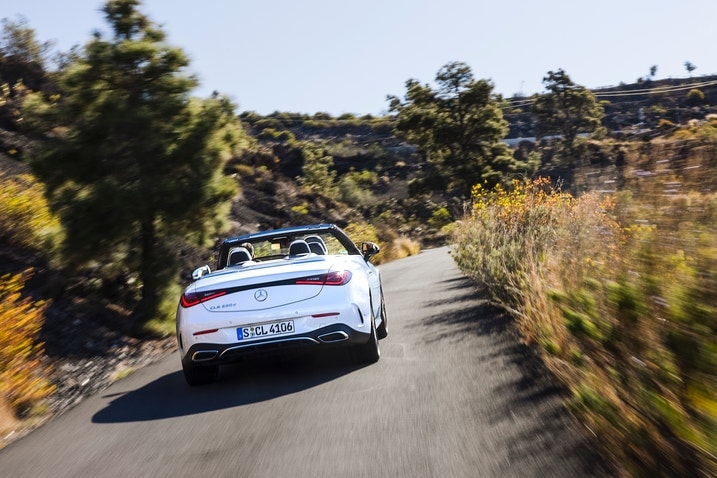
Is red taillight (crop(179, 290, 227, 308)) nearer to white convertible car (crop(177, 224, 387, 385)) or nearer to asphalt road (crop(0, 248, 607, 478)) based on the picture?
white convertible car (crop(177, 224, 387, 385))

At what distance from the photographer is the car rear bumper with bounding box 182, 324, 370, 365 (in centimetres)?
694

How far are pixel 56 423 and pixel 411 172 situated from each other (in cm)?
7899

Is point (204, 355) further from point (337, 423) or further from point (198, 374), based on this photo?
point (337, 423)

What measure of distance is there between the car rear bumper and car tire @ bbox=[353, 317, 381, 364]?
46cm

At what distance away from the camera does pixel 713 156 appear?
4.05 meters

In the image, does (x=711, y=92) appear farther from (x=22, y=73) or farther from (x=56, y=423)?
(x=56, y=423)

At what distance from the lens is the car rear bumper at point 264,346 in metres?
6.94

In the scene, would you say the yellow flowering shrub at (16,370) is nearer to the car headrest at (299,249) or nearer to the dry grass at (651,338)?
the car headrest at (299,249)

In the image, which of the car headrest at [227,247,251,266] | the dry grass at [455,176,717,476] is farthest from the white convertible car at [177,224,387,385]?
the dry grass at [455,176,717,476]

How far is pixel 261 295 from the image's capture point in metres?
7.02

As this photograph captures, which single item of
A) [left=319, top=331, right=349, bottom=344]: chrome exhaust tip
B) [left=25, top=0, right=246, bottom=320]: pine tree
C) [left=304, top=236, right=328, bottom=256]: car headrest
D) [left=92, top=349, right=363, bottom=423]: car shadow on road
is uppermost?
[left=25, top=0, right=246, bottom=320]: pine tree

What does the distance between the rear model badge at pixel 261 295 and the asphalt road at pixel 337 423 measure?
2.73 feet

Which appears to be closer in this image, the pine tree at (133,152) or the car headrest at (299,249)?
the car headrest at (299,249)

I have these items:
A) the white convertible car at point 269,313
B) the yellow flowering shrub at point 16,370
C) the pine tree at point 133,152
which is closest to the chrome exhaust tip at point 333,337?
the white convertible car at point 269,313
